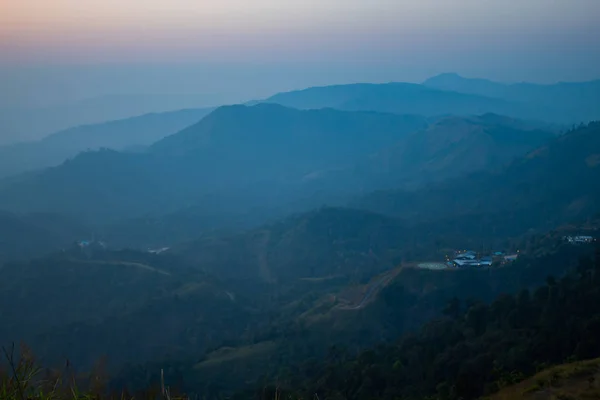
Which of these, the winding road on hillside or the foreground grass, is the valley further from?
the foreground grass

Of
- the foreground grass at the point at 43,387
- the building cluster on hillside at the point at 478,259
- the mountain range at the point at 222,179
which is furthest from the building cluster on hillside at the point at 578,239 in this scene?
the mountain range at the point at 222,179

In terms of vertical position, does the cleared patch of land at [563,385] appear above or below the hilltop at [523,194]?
above

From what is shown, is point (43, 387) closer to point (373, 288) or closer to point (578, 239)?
point (373, 288)

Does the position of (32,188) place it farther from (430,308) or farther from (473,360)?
(473,360)

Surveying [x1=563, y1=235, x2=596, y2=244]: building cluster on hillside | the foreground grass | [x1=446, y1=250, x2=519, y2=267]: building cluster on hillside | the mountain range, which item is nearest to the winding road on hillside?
[x1=446, y1=250, x2=519, y2=267]: building cluster on hillside

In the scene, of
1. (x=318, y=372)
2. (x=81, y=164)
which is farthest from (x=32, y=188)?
(x=318, y=372)

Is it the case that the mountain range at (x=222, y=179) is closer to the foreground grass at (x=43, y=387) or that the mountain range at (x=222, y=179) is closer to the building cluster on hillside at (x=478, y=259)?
the building cluster on hillside at (x=478, y=259)
